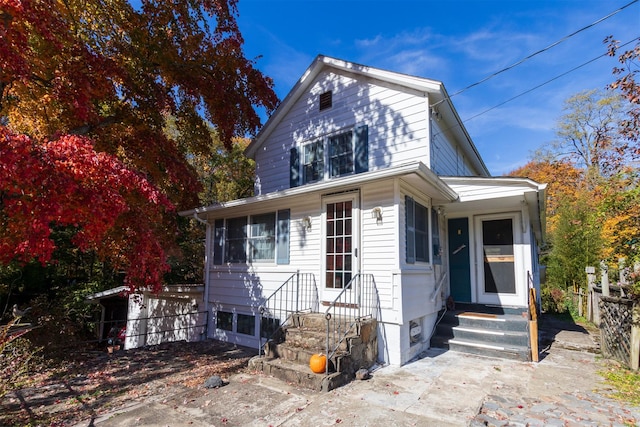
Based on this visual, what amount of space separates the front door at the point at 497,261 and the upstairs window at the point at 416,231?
187 centimetres

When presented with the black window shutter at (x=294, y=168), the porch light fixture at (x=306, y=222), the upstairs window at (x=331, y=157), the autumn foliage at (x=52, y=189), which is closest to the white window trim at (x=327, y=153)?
the upstairs window at (x=331, y=157)

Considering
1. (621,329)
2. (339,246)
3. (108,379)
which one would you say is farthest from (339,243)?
(621,329)

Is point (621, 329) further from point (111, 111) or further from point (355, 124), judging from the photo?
point (111, 111)

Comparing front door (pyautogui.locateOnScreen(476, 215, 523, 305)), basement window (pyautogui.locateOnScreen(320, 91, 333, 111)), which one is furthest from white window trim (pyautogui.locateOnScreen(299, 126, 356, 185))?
front door (pyautogui.locateOnScreen(476, 215, 523, 305))

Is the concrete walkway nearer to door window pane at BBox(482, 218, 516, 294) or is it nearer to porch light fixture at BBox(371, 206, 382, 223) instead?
door window pane at BBox(482, 218, 516, 294)

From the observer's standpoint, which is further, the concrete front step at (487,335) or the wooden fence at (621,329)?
the concrete front step at (487,335)

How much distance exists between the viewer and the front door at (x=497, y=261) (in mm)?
7812

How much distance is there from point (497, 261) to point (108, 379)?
8.33 meters

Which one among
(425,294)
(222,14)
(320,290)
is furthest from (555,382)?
(222,14)

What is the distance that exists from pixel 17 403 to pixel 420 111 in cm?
866

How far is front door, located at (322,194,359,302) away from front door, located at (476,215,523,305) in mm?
3643

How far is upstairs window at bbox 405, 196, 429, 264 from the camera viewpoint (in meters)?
6.46

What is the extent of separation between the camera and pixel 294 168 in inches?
381

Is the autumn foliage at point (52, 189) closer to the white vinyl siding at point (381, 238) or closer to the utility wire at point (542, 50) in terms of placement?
the white vinyl siding at point (381, 238)
